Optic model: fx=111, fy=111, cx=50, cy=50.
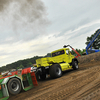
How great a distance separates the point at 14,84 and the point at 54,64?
3.75 meters

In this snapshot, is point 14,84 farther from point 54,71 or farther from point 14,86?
point 54,71

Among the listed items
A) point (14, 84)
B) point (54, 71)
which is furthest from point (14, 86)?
point (54, 71)

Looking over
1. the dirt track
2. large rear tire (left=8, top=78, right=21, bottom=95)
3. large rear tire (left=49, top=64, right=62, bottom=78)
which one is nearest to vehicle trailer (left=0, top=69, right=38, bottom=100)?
large rear tire (left=8, top=78, right=21, bottom=95)

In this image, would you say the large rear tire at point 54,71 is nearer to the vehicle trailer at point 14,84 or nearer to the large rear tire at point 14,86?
the vehicle trailer at point 14,84

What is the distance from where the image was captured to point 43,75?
8.98 m

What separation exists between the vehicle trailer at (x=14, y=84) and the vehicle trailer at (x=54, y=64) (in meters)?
2.13

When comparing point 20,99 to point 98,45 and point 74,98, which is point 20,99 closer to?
point 74,98

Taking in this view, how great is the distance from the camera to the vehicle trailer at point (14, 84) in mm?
4758

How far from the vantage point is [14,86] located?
525 cm

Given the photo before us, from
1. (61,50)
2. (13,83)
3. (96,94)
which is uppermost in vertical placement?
(61,50)

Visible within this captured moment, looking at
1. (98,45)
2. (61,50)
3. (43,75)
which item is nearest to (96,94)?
(43,75)

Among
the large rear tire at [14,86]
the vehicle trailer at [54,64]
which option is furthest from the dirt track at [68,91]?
the vehicle trailer at [54,64]

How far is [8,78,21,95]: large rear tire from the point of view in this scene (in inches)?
195

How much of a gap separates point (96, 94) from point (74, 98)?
754 mm
